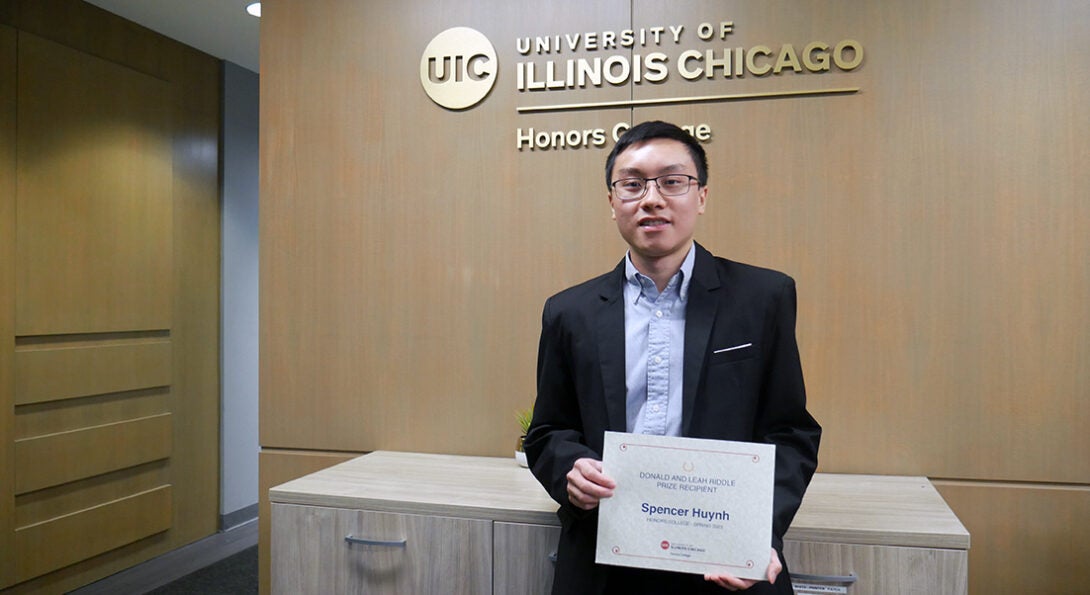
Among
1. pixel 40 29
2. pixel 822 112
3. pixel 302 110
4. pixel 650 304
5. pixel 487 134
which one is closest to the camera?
pixel 650 304

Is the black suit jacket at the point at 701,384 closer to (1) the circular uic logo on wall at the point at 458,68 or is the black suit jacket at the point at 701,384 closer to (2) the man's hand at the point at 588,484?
(2) the man's hand at the point at 588,484

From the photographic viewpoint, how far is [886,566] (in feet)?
5.82

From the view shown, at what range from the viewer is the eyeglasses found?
1.55m

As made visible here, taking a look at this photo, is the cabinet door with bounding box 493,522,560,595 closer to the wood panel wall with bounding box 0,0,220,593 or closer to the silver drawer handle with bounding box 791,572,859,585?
the silver drawer handle with bounding box 791,572,859,585

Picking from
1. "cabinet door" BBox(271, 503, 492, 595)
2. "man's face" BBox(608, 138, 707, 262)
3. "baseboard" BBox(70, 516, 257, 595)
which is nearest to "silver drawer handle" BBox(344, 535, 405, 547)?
"cabinet door" BBox(271, 503, 492, 595)

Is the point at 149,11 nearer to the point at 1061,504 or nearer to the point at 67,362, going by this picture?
the point at 67,362

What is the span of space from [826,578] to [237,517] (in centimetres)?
419

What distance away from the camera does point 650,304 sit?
64.3 inches

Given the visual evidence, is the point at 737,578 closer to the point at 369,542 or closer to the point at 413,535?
the point at 413,535

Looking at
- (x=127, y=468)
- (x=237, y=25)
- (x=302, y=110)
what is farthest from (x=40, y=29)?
(x=127, y=468)

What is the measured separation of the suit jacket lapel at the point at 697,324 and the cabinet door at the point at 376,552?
74 centimetres

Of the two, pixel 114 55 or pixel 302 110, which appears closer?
pixel 302 110

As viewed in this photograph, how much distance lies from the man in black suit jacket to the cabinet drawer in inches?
12.0

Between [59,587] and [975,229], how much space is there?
426 centimetres
